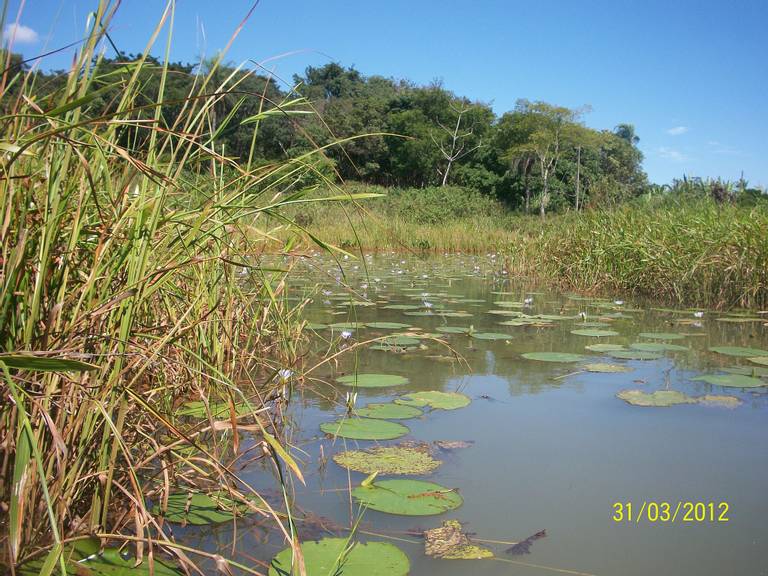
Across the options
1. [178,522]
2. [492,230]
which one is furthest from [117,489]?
[492,230]

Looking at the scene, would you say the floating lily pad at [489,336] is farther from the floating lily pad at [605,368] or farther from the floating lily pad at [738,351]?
the floating lily pad at [738,351]

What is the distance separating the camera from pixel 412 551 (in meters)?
1.27

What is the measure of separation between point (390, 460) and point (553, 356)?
159cm

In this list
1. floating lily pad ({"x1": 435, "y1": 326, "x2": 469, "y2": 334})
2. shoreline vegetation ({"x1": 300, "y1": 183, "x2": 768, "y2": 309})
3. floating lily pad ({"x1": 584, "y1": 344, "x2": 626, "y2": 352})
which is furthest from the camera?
shoreline vegetation ({"x1": 300, "y1": 183, "x2": 768, "y2": 309})

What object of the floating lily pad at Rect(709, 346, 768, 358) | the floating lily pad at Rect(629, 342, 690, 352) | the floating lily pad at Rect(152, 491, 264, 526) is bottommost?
the floating lily pad at Rect(152, 491, 264, 526)

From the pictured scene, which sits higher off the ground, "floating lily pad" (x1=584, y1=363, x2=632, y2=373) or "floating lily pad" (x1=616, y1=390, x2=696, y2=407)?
"floating lily pad" (x1=584, y1=363, x2=632, y2=373)

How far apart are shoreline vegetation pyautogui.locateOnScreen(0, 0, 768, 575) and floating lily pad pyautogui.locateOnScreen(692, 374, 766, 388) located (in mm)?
1672

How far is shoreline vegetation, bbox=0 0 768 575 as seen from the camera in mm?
1044

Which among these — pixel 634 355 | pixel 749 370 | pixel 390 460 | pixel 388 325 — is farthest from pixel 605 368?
pixel 390 460

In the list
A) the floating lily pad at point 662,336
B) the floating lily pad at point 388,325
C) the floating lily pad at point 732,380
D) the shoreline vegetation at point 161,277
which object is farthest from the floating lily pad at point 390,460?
the floating lily pad at point 662,336

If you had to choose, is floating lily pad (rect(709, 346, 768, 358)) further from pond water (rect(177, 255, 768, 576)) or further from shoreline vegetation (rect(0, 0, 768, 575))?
shoreline vegetation (rect(0, 0, 768, 575))

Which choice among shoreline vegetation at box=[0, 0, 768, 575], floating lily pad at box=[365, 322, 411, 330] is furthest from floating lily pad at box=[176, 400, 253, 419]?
floating lily pad at box=[365, 322, 411, 330]

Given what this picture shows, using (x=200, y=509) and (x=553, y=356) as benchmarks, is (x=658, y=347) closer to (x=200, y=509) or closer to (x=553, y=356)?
(x=553, y=356)

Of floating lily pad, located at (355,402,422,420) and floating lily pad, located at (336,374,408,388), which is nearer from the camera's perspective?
floating lily pad, located at (355,402,422,420)
